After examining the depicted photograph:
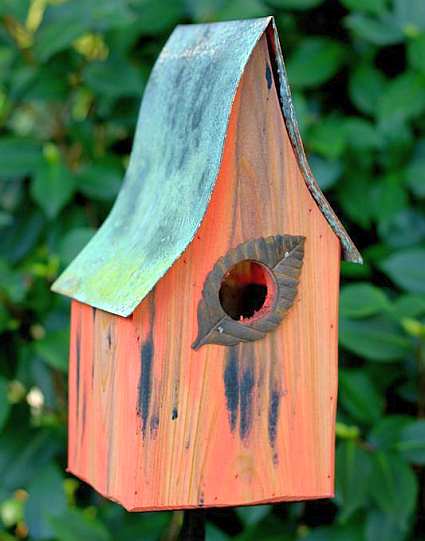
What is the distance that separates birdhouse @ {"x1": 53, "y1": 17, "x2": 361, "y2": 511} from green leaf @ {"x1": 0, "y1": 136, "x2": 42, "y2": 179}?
1.01 meters

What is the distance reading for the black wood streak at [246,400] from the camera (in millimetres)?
1756

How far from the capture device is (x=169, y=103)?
1902mm

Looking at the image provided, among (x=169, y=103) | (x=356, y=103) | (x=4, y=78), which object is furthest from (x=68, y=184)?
(x=169, y=103)

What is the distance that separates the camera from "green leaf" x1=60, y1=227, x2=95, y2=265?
104 inches

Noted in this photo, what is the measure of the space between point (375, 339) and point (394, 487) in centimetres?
33

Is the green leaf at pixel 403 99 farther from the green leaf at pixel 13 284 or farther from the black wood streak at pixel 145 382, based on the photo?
the black wood streak at pixel 145 382

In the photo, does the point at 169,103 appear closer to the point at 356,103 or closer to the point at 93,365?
the point at 93,365

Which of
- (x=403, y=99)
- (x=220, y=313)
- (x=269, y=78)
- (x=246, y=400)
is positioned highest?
(x=269, y=78)

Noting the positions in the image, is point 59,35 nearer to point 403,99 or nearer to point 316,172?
point 316,172

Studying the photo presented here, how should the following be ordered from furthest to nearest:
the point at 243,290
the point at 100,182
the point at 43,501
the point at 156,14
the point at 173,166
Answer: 1. the point at 156,14
2. the point at 100,182
3. the point at 43,501
4. the point at 243,290
5. the point at 173,166

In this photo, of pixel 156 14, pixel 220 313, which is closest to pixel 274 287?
pixel 220 313

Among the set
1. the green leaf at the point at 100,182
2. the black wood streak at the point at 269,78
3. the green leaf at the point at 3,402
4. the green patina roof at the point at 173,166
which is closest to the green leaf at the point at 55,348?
the green leaf at the point at 3,402

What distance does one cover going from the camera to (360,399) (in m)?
2.67

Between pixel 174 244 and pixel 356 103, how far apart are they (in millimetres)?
1349
